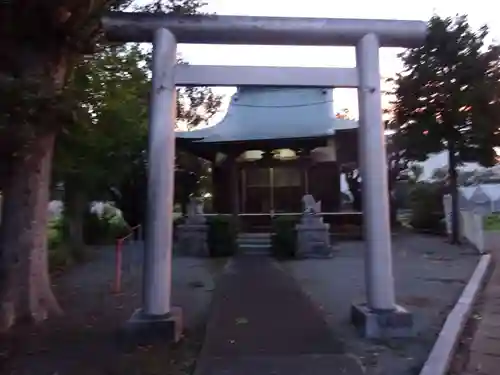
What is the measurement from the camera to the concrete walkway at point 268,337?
5.68 meters

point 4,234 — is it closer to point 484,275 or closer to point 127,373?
point 127,373

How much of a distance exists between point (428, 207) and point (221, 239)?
12.1 m

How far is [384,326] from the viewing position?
22.6 ft

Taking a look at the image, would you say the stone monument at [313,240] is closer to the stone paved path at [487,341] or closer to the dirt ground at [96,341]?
the dirt ground at [96,341]

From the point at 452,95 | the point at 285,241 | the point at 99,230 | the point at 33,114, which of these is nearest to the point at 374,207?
the point at 33,114

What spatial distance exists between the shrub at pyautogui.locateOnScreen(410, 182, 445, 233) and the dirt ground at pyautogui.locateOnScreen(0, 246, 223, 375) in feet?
54.2

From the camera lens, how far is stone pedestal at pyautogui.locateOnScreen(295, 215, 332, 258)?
54.9ft

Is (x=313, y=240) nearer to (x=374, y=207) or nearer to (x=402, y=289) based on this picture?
(x=402, y=289)

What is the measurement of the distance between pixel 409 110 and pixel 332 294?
1062 centimetres

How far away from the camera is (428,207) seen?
2628 cm

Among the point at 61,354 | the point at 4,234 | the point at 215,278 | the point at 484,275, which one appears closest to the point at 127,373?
the point at 61,354

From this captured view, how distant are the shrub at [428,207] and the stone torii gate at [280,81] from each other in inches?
743

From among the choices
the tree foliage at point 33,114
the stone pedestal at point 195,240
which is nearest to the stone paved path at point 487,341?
the tree foliage at point 33,114

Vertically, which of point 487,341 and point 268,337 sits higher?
point 268,337
